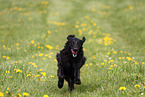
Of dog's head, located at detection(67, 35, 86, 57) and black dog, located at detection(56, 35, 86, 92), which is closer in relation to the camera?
dog's head, located at detection(67, 35, 86, 57)

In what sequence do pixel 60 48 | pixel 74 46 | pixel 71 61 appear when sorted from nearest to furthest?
pixel 74 46
pixel 71 61
pixel 60 48

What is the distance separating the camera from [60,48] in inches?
363

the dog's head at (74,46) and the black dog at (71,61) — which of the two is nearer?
the dog's head at (74,46)

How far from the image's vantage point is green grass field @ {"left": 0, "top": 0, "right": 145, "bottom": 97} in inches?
171

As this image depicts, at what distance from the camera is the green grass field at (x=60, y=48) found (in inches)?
171

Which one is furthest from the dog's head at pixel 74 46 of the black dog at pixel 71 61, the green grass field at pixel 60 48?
the green grass field at pixel 60 48

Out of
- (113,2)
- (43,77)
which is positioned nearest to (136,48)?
(43,77)

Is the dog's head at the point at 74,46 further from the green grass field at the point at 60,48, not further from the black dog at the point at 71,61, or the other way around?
the green grass field at the point at 60,48

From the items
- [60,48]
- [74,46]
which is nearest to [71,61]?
[74,46]

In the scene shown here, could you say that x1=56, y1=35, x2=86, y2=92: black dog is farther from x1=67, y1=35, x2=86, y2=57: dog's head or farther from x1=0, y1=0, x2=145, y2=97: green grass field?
x1=0, y1=0, x2=145, y2=97: green grass field

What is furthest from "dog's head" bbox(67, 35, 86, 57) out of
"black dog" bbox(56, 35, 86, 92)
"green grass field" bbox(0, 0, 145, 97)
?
"green grass field" bbox(0, 0, 145, 97)

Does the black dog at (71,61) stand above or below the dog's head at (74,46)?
below

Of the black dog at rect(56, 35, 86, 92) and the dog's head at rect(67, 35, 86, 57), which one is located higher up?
the dog's head at rect(67, 35, 86, 57)

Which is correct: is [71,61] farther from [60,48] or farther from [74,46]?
[60,48]
